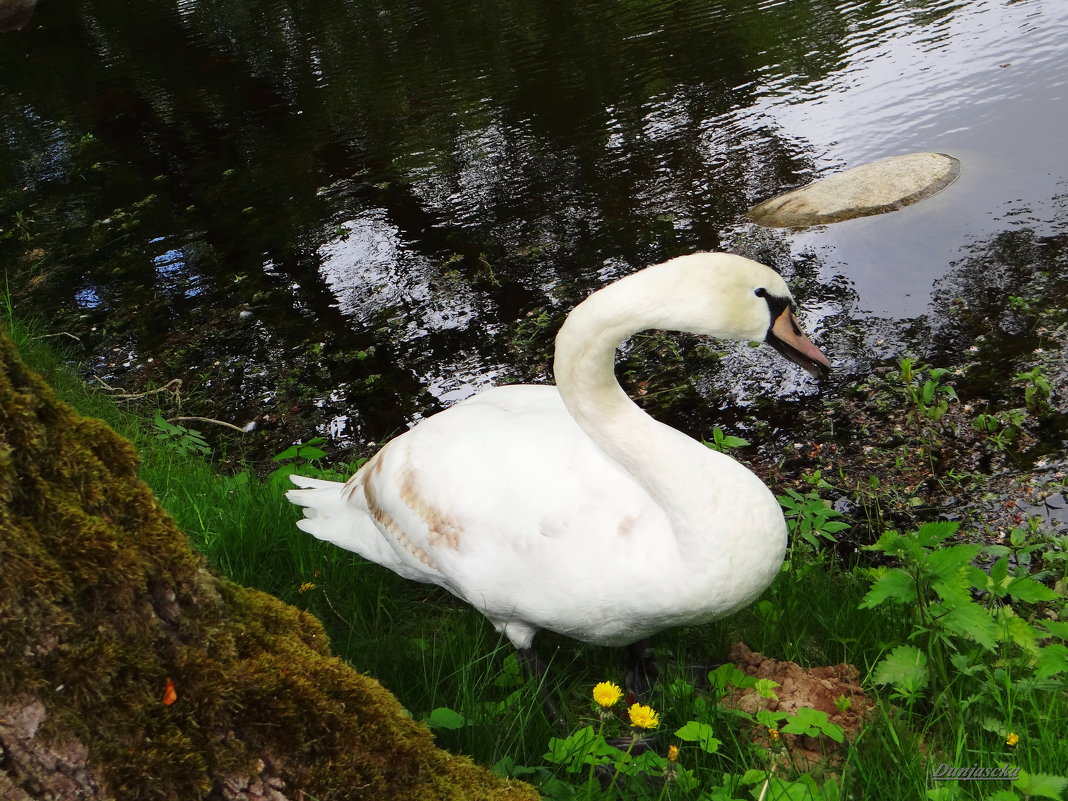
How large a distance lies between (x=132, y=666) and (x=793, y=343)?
71.2 inches

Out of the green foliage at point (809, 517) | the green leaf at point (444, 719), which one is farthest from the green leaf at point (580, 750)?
the green foliage at point (809, 517)

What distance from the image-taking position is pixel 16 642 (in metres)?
1.38

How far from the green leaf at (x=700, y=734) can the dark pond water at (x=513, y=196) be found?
108 inches

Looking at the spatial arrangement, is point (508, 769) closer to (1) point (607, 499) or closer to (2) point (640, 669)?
(1) point (607, 499)

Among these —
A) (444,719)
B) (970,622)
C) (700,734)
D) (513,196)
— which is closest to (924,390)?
(970,622)

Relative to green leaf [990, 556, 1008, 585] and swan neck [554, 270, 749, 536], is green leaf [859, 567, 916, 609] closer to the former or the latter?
green leaf [990, 556, 1008, 585]

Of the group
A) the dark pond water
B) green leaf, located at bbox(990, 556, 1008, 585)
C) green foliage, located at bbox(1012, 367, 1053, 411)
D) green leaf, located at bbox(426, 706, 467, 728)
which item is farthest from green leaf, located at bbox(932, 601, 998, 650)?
the dark pond water

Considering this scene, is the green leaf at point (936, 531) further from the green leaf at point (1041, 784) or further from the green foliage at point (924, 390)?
the green foliage at point (924, 390)

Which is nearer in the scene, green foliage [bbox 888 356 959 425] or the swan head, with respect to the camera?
the swan head

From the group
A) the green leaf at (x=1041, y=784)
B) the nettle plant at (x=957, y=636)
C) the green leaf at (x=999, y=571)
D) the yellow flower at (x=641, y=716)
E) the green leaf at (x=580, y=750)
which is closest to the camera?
the green leaf at (x=1041, y=784)

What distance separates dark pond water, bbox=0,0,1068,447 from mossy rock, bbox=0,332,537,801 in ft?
11.3

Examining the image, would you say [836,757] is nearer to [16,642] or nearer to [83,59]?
[16,642]

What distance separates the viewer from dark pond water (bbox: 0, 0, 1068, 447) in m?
5.79

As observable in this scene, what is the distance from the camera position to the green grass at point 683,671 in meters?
2.20
